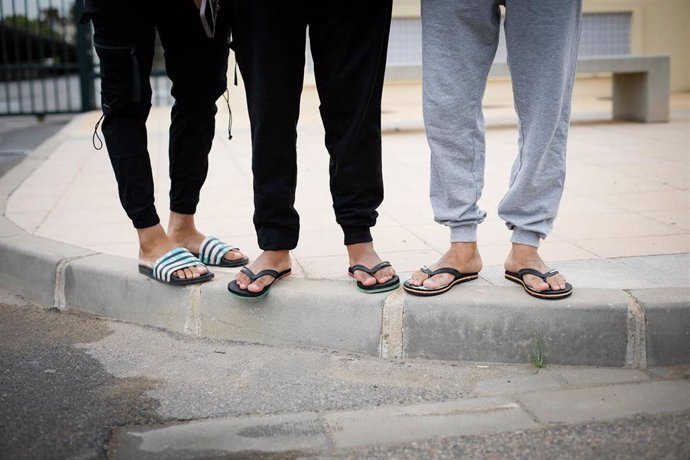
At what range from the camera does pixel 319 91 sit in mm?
2781

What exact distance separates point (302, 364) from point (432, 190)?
2.35 feet

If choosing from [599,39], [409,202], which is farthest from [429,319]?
[599,39]

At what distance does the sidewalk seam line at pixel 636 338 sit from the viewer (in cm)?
260

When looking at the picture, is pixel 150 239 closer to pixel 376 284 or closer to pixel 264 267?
pixel 264 267

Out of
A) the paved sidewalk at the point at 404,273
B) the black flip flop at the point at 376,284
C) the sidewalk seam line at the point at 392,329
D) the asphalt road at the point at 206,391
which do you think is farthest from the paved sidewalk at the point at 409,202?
the asphalt road at the point at 206,391

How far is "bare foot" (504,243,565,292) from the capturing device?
8.83ft

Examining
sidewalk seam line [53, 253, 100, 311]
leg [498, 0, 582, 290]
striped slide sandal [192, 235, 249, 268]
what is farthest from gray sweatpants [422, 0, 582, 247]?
sidewalk seam line [53, 253, 100, 311]

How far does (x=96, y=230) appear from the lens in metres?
3.91

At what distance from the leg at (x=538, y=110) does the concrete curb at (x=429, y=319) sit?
0.14 m

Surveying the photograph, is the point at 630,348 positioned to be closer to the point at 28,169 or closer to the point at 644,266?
the point at 644,266

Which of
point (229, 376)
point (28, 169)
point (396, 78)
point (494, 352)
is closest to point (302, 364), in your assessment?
point (229, 376)

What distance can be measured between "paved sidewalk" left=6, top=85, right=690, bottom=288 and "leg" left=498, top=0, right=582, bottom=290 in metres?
0.25

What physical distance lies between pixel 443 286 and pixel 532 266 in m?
0.30

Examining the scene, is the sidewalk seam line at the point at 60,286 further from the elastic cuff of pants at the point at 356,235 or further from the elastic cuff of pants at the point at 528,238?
the elastic cuff of pants at the point at 528,238
